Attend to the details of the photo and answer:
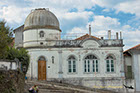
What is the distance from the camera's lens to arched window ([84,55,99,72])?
28422 mm

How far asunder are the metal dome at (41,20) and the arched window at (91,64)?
20.5ft

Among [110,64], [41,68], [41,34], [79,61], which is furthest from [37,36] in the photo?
[110,64]

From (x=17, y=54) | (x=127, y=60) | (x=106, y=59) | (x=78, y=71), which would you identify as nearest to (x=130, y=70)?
(x=127, y=60)

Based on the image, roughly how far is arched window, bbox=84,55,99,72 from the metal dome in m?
6.25

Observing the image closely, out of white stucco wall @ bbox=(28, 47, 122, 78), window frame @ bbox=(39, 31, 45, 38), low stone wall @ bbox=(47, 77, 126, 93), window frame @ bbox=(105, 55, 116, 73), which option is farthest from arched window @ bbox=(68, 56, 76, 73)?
window frame @ bbox=(39, 31, 45, 38)

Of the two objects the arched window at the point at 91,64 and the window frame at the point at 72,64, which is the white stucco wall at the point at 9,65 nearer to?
the window frame at the point at 72,64

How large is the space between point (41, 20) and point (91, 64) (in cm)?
910

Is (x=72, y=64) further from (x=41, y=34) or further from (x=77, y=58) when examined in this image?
(x=41, y=34)

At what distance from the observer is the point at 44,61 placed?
2841cm

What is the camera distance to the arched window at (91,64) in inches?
1119

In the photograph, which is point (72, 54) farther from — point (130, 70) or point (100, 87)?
point (130, 70)

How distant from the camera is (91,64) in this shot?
28406mm

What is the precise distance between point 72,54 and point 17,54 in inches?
360

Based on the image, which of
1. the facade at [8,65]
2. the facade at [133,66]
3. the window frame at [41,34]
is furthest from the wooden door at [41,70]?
the facade at [133,66]
